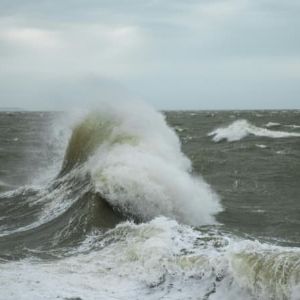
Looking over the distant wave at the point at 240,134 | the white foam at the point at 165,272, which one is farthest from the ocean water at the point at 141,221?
the distant wave at the point at 240,134

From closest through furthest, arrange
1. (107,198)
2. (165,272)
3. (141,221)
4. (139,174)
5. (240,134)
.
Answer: (165,272), (141,221), (107,198), (139,174), (240,134)

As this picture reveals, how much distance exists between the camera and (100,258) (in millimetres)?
6621

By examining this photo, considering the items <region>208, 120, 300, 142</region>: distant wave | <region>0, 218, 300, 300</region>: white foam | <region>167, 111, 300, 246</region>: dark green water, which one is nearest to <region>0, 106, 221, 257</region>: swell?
<region>167, 111, 300, 246</region>: dark green water

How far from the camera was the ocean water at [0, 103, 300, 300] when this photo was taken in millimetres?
5434

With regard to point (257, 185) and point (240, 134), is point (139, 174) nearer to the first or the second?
point (257, 185)

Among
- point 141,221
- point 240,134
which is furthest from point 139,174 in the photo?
point 240,134

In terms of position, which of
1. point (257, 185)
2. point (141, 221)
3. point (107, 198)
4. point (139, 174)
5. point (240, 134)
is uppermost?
point (139, 174)

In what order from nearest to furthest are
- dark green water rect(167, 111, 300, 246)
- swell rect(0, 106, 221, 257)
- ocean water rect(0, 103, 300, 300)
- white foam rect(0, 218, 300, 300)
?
white foam rect(0, 218, 300, 300) → ocean water rect(0, 103, 300, 300) → swell rect(0, 106, 221, 257) → dark green water rect(167, 111, 300, 246)

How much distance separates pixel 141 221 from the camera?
8.70 meters

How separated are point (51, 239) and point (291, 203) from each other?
17.1 ft

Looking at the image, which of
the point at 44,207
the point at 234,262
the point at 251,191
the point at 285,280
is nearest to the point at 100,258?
the point at 234,262

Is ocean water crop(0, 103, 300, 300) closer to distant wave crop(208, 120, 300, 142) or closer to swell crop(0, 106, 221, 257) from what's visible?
swell crop(0, 106, 221, 257)

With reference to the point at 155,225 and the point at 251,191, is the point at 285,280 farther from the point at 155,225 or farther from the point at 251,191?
the point at 251,191

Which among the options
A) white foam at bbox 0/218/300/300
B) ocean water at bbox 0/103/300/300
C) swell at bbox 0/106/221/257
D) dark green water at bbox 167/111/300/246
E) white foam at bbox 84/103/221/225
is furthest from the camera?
white foam at bbox 84/103/221/225
